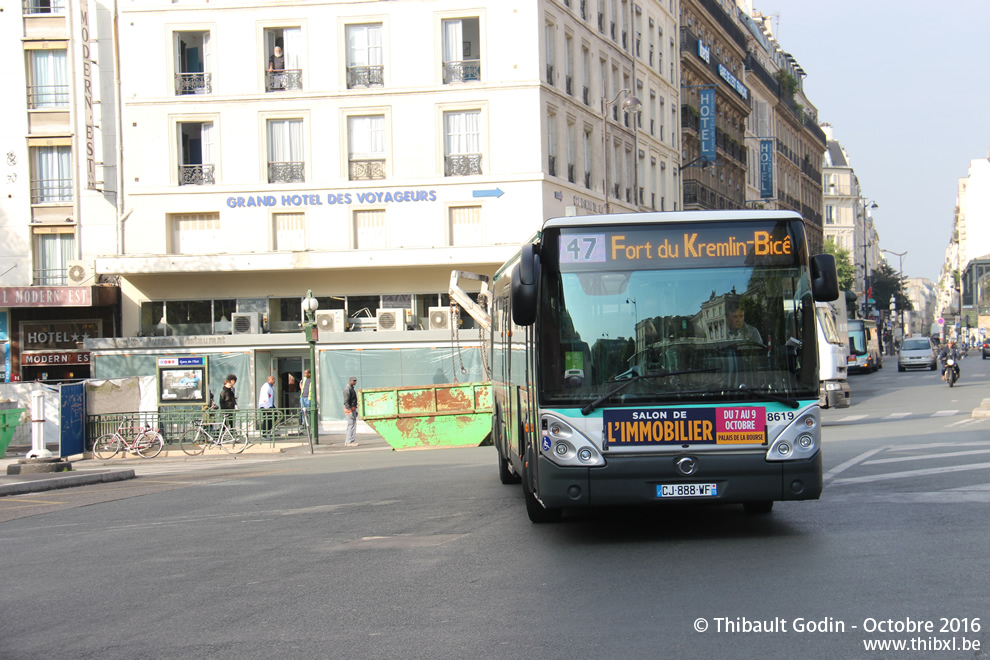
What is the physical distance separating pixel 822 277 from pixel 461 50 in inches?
1084

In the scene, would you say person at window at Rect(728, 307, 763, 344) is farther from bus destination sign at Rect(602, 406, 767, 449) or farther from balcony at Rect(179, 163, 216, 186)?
balcony at Rect(179, 163, 216, 186)

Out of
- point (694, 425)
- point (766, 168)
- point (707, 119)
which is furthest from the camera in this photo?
point (766, 168)

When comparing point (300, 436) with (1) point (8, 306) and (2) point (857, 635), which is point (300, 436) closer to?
(1) point (8, 306)

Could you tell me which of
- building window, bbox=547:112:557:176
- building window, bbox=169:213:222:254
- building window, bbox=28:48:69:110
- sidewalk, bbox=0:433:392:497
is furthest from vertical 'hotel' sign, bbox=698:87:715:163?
sidewalk, bbox=0:433:392:497

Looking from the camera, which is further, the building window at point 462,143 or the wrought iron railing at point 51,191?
the wrought iron railing at point 51,191

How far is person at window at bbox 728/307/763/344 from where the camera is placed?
28.7 feet

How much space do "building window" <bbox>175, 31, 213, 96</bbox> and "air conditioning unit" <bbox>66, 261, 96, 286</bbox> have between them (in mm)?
6249

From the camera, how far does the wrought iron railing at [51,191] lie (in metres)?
34.9

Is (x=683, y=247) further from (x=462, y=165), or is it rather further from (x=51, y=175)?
(x=51, y=175)

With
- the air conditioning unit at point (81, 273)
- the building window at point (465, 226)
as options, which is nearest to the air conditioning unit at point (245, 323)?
the air conditioning unit at point (81, 273)

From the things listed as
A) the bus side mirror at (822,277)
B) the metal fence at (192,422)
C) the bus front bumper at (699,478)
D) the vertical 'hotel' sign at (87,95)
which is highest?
Answer: the vertical 'hotel' sign at (87,95)

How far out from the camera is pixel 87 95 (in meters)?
34.3

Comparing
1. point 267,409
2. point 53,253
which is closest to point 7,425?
point 267,409

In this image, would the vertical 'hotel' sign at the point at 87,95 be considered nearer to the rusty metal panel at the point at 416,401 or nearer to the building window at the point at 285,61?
the building window at the point at 285,61
